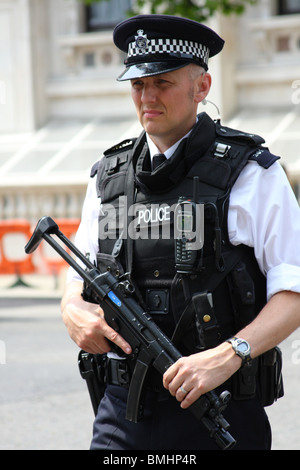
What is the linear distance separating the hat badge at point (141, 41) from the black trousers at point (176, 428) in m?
1.06

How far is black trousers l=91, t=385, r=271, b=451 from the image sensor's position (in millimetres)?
2467

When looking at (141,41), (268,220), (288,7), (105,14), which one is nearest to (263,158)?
(268,220)

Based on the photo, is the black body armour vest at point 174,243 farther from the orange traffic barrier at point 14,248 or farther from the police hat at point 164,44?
the orange traffic barrier at point 14,248

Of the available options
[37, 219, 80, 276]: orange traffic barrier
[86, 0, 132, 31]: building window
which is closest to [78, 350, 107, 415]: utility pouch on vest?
[37, 219, 80, 276]: orange traffic barrier

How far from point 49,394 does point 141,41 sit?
3916mm

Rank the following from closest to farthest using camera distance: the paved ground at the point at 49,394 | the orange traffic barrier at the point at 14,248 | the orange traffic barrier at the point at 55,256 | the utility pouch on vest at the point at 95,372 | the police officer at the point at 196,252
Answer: the police officer at the point at 196,252 → the utility pouch on vest at the point at 95,372 → the paved ground at the point at 49,394 → the orange traffic barrier at the point at 55,256 → the orange traffic barrier at the point at 14,248

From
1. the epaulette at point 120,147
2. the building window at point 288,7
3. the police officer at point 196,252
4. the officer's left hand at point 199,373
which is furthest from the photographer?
the building window at point 288,7

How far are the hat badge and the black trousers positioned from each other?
1063 mm

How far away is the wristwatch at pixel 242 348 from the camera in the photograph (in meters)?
2.29

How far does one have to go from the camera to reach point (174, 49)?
98.8 inches

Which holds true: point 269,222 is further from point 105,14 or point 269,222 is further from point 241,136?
point 105,14

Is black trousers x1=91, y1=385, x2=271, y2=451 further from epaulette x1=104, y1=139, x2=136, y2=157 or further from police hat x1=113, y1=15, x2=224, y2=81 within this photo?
police hat x1=113, y1=15, x2=224, y2=81

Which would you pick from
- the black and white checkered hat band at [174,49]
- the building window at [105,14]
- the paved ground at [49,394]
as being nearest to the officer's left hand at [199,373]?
the black and white checkered hat band at [174,49]

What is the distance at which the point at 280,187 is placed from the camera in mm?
2471
